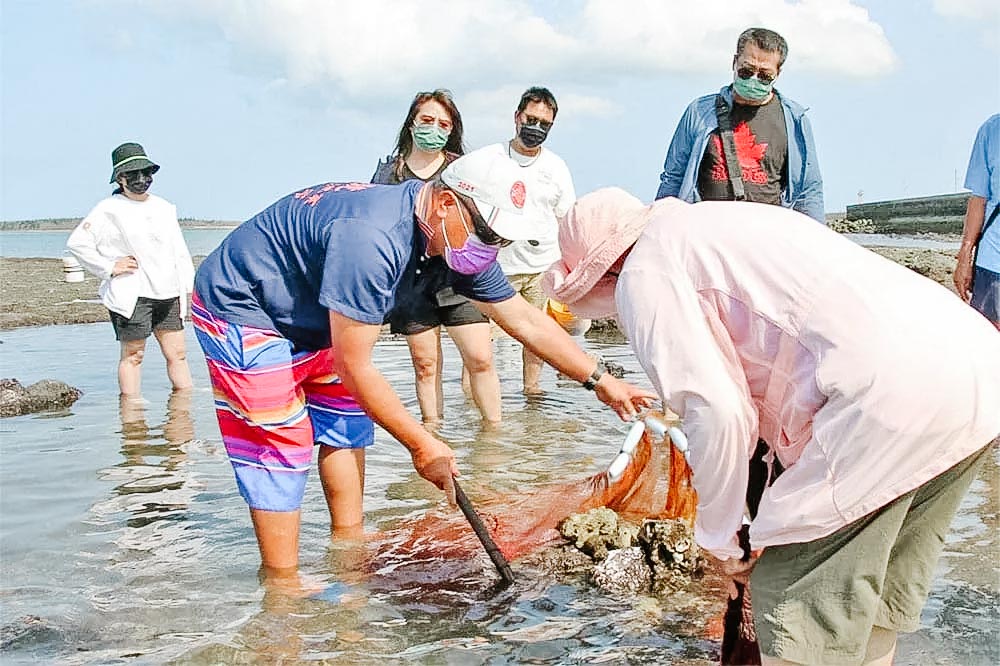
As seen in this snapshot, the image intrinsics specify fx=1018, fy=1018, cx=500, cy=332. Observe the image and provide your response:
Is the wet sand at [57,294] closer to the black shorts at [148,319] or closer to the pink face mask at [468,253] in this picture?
the black shorts at [148,319]

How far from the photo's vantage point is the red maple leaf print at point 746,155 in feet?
17.9

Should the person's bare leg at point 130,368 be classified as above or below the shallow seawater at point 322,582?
above

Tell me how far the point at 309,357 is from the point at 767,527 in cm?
205

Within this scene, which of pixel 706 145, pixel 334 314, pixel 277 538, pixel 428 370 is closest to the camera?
pixel 334 314

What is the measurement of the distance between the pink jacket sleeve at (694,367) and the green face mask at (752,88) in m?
3.34

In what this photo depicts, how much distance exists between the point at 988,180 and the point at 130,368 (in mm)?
6130

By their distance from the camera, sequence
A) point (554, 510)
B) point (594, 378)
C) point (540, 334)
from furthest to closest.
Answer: point (554, 510), point (540, 334), point (594, 378)

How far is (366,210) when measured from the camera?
339 centimetres

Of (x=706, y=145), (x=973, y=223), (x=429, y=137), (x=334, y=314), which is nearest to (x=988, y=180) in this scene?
(x=973, y=223)

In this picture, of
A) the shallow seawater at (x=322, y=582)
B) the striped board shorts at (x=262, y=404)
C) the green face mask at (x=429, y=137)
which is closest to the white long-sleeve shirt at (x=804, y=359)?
the shallow seawater at (x=322, y=582)

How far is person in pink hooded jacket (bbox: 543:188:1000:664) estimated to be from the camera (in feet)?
7.25

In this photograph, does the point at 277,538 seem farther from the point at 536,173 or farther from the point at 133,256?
the point at 133,256

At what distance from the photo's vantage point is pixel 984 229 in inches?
216

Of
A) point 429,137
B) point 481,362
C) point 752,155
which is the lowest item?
point 481,362
